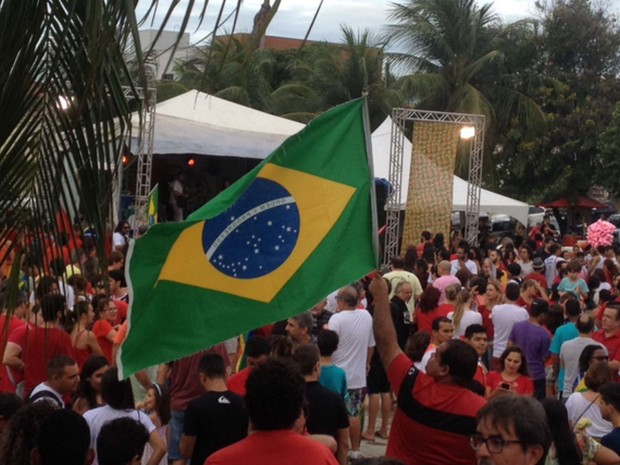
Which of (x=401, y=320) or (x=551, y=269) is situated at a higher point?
(x=401, y=320)

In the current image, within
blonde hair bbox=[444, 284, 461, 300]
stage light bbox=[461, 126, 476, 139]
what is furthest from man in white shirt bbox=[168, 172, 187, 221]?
blonde hair bbox=[444, 284, 461, 300]

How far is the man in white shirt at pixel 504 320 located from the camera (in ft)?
39.0

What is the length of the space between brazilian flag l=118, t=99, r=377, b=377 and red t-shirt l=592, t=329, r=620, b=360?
494 cm

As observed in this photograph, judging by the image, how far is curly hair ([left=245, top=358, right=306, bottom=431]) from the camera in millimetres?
4297

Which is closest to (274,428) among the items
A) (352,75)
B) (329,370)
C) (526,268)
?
(329,370)

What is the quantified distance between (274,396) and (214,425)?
2.44 metres

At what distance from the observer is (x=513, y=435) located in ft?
12.3

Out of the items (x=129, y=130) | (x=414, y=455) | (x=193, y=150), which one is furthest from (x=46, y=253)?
(x=193, y=150)

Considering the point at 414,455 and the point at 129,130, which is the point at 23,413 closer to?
the point at 129,130

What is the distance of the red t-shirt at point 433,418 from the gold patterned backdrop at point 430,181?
55.4 ft

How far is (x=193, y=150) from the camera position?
2175 centimetres

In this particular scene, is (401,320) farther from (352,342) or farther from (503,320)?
(352,342)

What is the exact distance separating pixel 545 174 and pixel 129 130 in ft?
131

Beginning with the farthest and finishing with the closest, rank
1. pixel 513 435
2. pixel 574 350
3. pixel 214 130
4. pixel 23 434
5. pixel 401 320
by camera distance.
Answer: pixel 214 130, pixel 401 320, pixel 574 350, pixel 23 434, pixel 513 435
